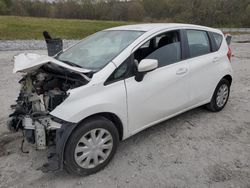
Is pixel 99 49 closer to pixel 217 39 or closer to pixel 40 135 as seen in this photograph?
pixel 40 135

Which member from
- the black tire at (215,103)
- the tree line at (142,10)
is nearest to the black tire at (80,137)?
the black tire at (215,103)

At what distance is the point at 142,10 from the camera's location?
4525cm

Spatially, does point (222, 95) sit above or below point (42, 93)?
below

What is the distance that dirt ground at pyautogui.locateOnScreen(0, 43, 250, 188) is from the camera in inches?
100

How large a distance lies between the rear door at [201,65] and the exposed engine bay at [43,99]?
174 centimetres

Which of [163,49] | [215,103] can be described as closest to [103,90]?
[163,49]

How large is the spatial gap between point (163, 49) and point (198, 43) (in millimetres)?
808

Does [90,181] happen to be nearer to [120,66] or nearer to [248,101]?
[120,66]

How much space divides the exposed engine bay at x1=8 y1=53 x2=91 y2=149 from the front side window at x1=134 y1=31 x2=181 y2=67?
954 mm

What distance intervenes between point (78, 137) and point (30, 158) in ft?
3.20

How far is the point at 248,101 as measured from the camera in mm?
4820

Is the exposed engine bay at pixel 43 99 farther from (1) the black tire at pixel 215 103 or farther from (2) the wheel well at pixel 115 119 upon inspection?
(1) the black tire at pixel 215 103

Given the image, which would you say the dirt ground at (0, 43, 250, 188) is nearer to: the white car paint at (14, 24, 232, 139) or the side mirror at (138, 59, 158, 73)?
the white car paint at (14, 24, 232, 139)

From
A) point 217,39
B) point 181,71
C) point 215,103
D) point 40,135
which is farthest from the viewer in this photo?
point 215,103
